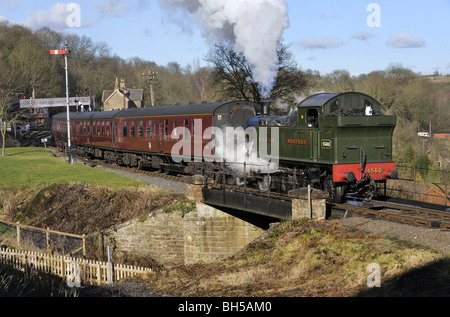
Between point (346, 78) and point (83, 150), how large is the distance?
112 ft

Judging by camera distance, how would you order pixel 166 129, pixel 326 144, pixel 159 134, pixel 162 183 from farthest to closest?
1. pixel 159 134
2. pixel 166 129
3. pixel 162 183
4. pixel 326 144

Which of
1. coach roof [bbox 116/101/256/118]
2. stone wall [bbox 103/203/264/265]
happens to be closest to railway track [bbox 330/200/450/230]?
stone wall [bbox 103/203/264/265]

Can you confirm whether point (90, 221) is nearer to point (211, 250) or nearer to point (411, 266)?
point (211, 250)

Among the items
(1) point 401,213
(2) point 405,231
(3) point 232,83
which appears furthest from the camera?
(3) point 232,83

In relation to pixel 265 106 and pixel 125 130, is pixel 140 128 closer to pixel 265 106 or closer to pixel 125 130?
pixel 125 130

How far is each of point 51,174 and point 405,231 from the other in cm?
2231

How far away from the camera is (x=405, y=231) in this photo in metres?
11.5

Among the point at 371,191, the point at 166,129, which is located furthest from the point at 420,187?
the point at 371,191

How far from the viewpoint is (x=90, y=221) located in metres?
21.6

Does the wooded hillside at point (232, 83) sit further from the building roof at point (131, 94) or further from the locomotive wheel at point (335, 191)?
the locomotive wheel at point (335, 191)

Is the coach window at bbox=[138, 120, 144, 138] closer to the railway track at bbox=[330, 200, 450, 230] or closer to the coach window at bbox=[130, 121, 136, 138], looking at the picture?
the coach window at bbox=[130, 121, 136, 138]

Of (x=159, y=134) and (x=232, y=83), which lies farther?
(x=232, y=83)

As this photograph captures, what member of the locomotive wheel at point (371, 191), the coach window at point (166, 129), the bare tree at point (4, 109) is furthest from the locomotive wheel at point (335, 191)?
the bare tree at point (4, 109)

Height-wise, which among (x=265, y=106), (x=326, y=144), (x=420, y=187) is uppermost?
(x=265, y=106)
